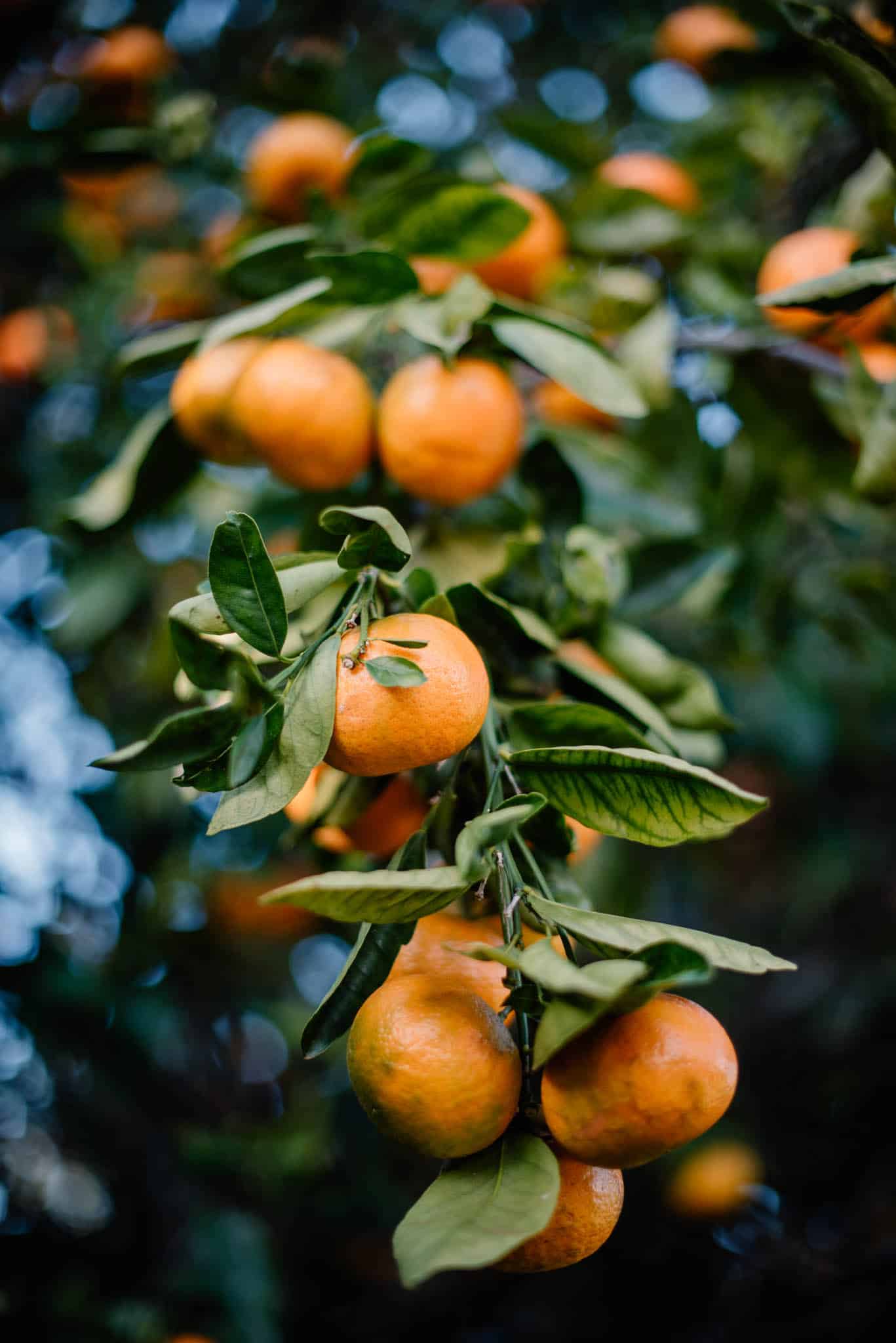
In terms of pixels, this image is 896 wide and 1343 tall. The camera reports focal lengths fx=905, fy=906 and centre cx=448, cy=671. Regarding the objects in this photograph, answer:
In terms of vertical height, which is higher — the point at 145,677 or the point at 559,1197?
the point at 559,1197

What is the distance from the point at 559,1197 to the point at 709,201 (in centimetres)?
162

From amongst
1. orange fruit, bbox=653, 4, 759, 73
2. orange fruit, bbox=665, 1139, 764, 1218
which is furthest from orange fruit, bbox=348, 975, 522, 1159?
orange fruit, bbox=665, 1139, 764, 1218

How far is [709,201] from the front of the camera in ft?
5.29

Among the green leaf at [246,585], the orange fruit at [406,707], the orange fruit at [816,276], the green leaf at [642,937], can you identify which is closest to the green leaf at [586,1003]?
the green leaf at [642,937]

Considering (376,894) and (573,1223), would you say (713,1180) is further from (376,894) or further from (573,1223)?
(376,894)

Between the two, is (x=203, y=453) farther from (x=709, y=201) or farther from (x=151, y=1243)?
(x=151, y=1243)

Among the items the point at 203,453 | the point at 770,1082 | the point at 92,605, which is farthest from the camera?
the point at 770,1082

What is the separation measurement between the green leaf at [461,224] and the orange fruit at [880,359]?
1.58 ft

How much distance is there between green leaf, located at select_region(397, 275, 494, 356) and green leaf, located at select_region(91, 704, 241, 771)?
0.43 meters

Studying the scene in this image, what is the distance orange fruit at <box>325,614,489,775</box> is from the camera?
1.86 feet

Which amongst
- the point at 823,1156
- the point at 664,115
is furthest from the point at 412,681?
the point at 823,1156

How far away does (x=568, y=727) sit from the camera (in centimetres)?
73

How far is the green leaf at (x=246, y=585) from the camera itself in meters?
0.56

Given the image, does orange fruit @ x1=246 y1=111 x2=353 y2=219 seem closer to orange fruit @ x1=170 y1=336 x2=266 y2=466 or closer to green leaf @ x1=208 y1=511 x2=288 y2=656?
orange fruit @ x1=170 y1=336 x2=266 y2=466
